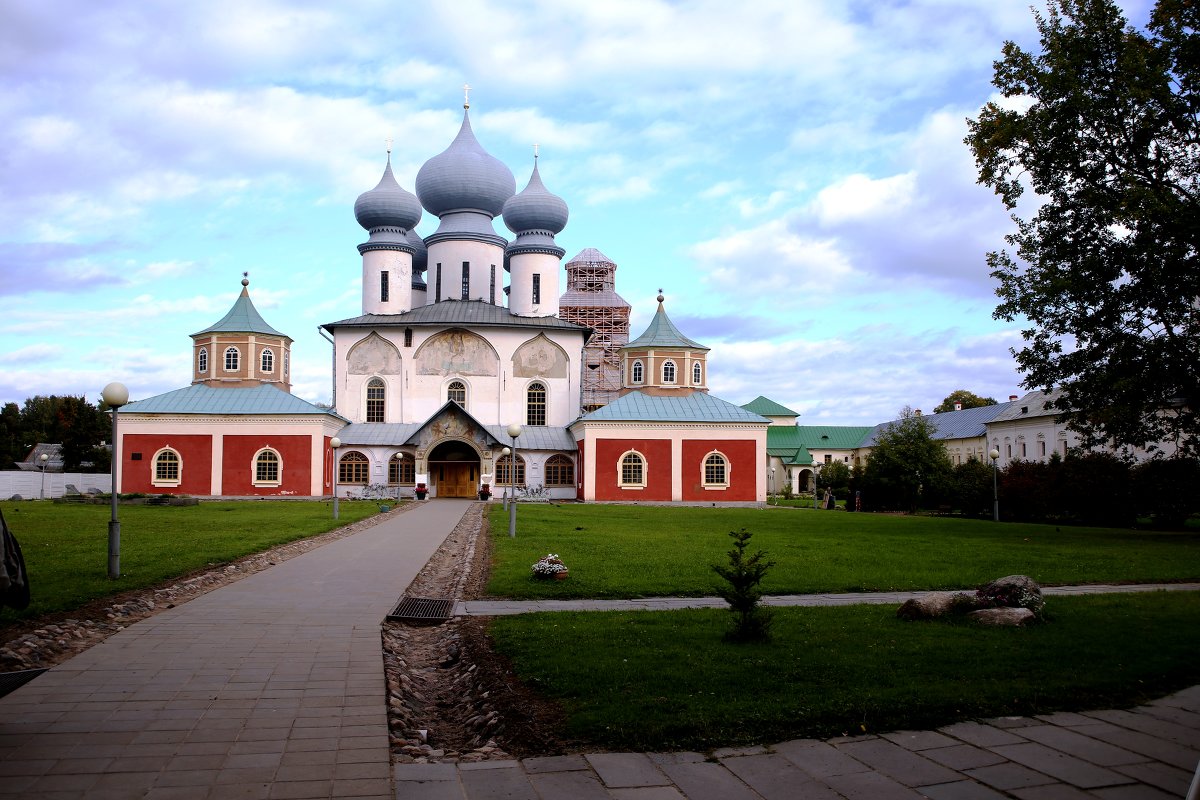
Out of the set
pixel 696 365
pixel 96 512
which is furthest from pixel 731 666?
pixel 696 365

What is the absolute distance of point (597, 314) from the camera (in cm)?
7706

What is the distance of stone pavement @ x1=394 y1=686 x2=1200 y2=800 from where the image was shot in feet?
16.2

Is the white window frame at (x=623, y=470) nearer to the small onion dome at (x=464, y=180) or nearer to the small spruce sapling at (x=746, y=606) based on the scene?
the small onion dome at (x=464, y=180)

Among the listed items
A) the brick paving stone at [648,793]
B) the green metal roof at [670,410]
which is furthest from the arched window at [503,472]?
the brick paving stone at [648,793]

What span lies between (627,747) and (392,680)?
9.15 feet

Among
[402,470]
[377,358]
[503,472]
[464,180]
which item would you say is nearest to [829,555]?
[503,472]

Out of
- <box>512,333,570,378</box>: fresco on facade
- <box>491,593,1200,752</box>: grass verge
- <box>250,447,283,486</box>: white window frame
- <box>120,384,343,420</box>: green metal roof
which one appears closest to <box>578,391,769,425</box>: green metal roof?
<box>512,333,570,378</box>: fresco on facade

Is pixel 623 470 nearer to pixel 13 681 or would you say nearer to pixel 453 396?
pixel 453 396

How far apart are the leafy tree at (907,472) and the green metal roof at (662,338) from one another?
10684 millimetres

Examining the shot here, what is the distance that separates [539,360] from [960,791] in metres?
45.4

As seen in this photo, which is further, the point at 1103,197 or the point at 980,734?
the point at 1103,197

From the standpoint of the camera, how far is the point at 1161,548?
20.6 m

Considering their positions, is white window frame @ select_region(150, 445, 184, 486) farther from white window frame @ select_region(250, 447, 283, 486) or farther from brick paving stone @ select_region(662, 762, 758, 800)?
brick paving stone @ select_region(662, 762, 758, 800)

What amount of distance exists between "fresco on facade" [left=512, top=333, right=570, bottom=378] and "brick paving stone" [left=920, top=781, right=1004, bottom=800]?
4518 cm
